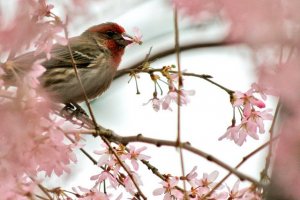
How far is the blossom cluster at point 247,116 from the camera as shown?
364cm

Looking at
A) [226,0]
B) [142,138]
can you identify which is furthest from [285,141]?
→ [142,138]

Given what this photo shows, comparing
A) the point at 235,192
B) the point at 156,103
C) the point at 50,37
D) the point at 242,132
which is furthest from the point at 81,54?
the point at 50,37

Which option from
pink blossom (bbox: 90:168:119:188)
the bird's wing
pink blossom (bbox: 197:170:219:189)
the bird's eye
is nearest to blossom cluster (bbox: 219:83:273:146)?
pink blossom (bbox: 197:170:219:189)

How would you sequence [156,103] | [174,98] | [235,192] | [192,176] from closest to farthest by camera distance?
[235,192] → [192,176] → [174,98] → [156,103]

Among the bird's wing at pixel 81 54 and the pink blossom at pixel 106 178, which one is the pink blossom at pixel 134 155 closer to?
the pink blossom at pixel 106 178

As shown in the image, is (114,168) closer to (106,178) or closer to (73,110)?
(106,178)

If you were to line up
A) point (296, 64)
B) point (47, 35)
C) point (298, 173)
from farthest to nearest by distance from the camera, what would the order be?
point (47, 35) → point (298, 173) → point (296, 64)

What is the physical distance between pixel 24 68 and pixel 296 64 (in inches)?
66.0

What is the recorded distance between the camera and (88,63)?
564 centimetres

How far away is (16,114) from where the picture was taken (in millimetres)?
2303

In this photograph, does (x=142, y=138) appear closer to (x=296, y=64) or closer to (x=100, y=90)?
(x=296, y=64)

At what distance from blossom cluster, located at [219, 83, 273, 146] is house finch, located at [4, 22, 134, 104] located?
1153 mm

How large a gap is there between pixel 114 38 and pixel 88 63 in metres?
0.56

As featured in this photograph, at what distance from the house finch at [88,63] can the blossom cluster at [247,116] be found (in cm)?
115
